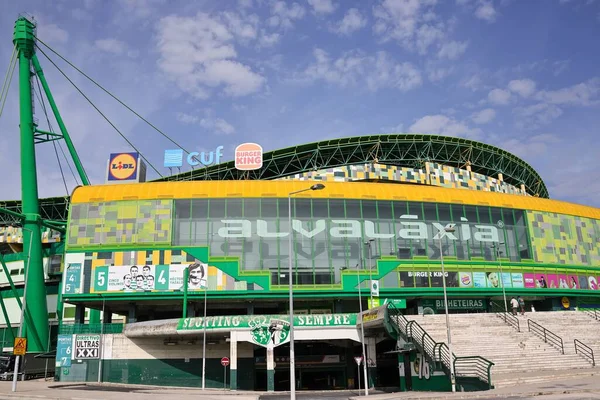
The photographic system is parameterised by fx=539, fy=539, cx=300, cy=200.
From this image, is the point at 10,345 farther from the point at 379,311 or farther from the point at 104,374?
the point at 379,311

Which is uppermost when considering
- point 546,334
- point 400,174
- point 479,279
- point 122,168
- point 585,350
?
point 400,174

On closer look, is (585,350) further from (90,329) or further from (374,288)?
(90,329)

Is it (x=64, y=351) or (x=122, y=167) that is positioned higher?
(x=122, y=167)

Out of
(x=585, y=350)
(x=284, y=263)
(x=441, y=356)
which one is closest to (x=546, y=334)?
(x=585, y=350)

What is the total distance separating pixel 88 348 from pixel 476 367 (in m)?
36.2

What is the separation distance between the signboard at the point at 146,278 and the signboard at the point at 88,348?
552 centimetres

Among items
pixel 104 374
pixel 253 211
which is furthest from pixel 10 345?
pixel 253 211

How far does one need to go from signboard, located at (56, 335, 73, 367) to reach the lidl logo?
19.3 metres

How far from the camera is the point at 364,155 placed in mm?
85812

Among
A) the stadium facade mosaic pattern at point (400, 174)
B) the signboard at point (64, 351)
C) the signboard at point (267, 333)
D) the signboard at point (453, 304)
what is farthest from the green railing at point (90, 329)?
the stadium facade mosaic pattern at point (400, 174)

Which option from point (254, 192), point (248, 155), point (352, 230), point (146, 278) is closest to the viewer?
point (146, 278)

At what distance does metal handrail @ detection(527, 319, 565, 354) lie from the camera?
41.6 m

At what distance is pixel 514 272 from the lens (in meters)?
61.1

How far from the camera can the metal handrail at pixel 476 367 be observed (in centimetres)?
3157
